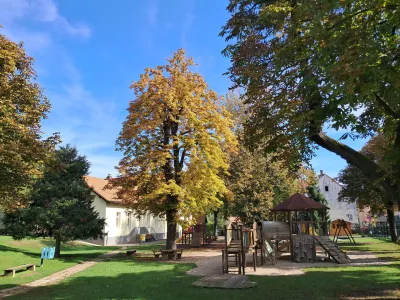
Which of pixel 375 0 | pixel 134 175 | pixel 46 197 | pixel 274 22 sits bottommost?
pixel 46 197

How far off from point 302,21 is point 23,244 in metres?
25.3

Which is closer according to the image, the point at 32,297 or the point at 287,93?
the point at 32,297

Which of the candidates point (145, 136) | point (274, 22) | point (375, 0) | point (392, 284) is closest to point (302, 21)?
point (274, 22)

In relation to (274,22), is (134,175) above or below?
below

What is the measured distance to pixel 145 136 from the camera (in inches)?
828

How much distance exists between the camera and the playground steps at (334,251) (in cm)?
1633

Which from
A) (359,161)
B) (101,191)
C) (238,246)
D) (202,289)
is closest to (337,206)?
(101,191)

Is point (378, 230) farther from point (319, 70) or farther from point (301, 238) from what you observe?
point (319, 70)

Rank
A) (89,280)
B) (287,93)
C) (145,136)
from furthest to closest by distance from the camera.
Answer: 1. (145,136)
2. (89,280)
3. (287,93)

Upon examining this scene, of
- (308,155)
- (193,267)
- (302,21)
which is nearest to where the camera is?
(302,21)

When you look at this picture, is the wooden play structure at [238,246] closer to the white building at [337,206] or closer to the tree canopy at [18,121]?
the tree canopy at [18,121]

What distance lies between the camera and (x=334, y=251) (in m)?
17.1

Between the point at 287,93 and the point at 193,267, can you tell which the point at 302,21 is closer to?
the point at 287,93

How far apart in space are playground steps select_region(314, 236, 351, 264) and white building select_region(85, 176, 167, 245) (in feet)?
61.8
